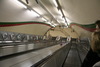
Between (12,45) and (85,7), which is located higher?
(85,7)

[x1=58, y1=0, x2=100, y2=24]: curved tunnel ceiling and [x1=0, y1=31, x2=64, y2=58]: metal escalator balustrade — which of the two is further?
[x1=58, y1=0, x2=100, y2=24]: curved tunnel ceiling

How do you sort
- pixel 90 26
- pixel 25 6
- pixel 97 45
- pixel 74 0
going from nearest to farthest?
pixel 97 45 < pixel 74 0 < pixel 25 6 < pixel 90 26

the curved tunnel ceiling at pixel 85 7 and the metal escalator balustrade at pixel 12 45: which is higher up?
the curved tunnel ceiling at pixel 85 7

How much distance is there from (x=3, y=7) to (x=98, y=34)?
5.35 metres

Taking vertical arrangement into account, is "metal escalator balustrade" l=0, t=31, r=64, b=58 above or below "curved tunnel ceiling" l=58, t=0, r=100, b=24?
below

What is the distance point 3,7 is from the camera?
5758 mm

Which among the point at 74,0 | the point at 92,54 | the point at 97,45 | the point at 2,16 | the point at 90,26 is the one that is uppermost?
the point at 74,0

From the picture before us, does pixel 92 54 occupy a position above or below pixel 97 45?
below

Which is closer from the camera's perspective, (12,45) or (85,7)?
(12,45)

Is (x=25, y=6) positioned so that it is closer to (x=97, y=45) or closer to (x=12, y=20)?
(x=12, y=20)

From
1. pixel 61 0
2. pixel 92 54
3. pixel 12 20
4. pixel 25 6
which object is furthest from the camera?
pixel 12 20

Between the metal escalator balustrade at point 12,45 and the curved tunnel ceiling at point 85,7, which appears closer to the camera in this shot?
the metal escalator balustrade at point 12,45

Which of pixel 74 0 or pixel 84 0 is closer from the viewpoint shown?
pixel 84 0

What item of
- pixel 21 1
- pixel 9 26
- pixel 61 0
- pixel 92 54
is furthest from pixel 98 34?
pixel 9 26
